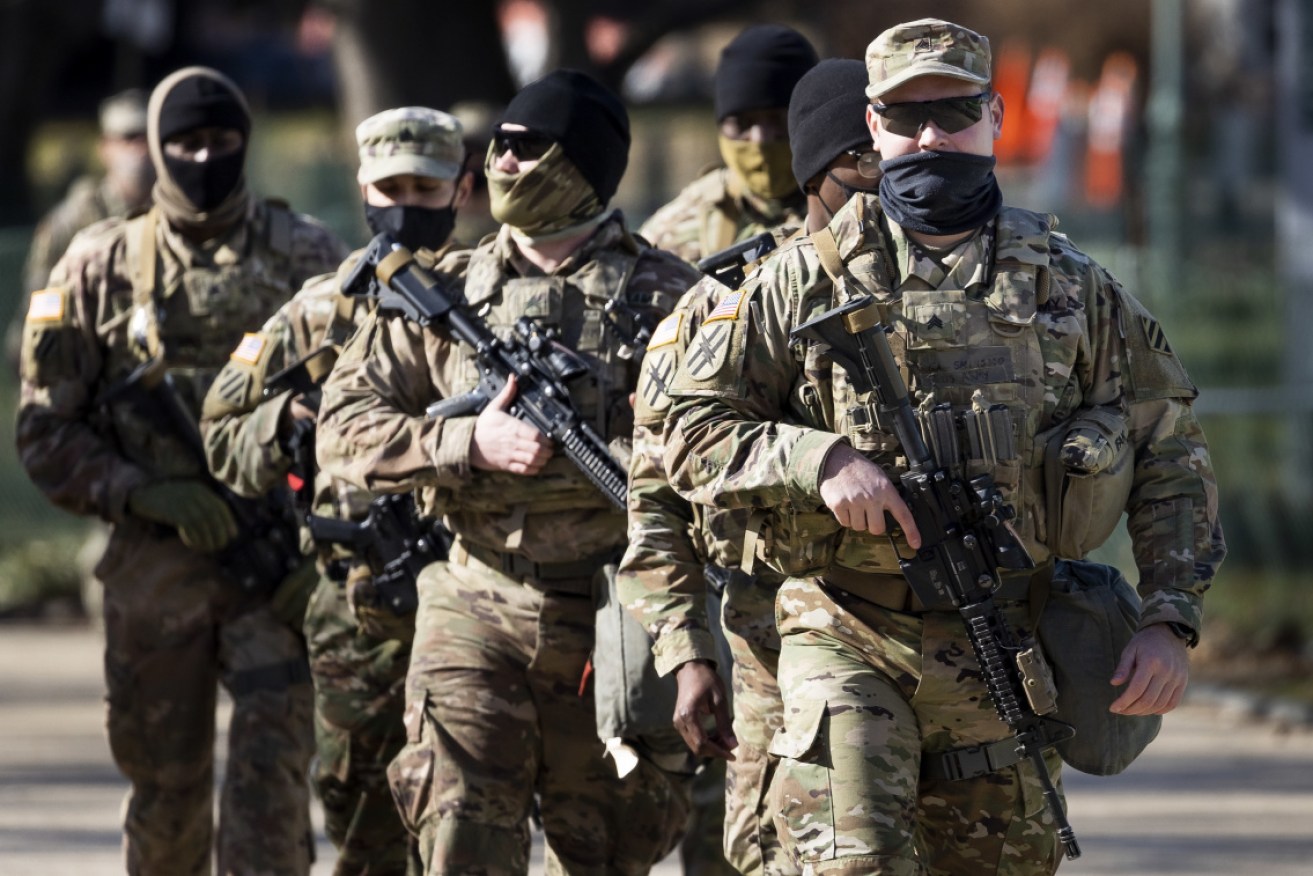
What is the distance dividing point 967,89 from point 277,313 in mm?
2598

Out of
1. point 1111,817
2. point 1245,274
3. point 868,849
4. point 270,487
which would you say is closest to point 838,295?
point 868,849

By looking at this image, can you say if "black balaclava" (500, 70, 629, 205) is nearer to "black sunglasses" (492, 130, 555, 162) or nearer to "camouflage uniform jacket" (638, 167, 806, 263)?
"black sunglasses" (492, 130, 555, 162)

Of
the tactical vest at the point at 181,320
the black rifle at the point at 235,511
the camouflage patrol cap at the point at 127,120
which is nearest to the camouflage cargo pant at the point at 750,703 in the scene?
the black rifle at the point at 235,511

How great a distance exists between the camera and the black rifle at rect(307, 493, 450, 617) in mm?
6207

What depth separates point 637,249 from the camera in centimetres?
582

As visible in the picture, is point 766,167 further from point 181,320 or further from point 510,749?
point 510,749

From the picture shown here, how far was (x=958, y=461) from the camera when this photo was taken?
177 inches

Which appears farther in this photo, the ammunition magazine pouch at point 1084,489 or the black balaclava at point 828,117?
the black balaclava at point 828,117

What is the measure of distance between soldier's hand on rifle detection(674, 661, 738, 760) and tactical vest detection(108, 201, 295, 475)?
2.43 meters

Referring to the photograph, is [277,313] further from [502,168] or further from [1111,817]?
[1111,817]

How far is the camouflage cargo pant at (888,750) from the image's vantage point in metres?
4.45

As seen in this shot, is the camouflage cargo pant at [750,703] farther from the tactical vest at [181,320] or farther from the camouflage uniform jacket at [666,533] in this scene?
the tactical vest at [181,320]

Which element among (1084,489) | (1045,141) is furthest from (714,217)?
(1045,141)

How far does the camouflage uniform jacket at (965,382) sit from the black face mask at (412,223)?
1798 mm
